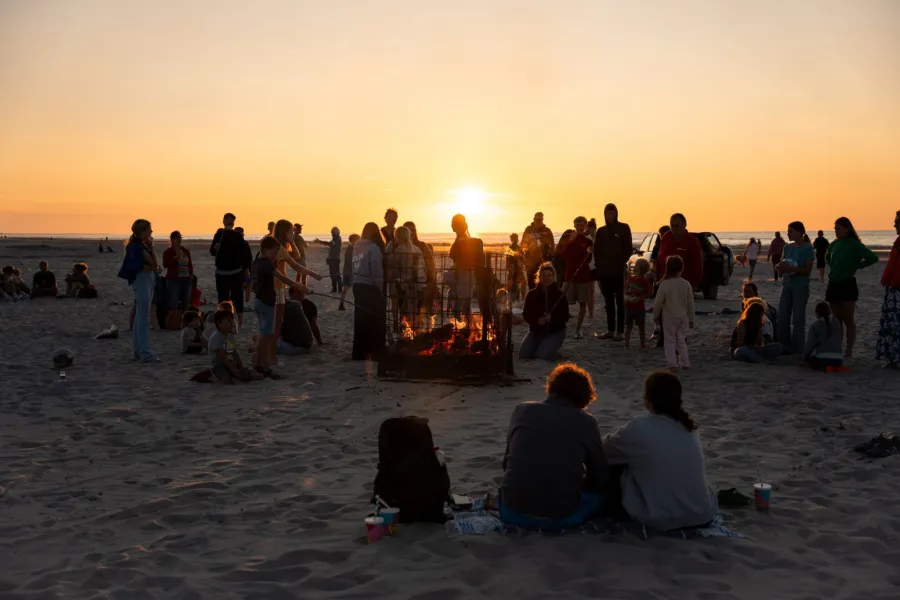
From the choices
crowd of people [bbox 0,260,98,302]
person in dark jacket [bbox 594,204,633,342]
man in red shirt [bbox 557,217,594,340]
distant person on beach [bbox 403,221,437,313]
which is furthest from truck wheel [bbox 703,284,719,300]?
crowd of people [bbox 0,260,98,302]

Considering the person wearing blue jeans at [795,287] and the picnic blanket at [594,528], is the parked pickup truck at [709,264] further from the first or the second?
the picnic blanket at [594,528]

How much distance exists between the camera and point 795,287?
38.6ft

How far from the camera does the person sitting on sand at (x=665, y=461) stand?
16.6 feet

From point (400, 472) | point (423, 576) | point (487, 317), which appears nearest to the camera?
point (423, 576)

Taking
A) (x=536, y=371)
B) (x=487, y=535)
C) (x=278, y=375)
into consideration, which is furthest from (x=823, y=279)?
(x=487, y=535)

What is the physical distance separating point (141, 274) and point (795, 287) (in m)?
9.59

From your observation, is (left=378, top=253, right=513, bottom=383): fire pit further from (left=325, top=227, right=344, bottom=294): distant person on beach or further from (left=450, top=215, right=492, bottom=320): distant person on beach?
(left=325, top=227, right=344, bottom=294): distant person on beach

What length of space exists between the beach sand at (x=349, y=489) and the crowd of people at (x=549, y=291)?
0.57 metres

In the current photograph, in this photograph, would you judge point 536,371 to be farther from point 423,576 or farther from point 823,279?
point 823,279

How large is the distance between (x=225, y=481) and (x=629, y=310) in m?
8.22

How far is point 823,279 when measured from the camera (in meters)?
28.2

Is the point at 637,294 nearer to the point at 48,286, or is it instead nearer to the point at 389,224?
the point at 389,224

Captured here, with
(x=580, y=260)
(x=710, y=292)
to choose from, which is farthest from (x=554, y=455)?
(x=710, y=292)

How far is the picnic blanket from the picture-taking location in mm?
5203
